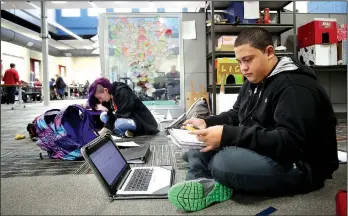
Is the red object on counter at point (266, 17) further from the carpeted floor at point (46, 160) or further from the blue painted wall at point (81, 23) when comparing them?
the blue painted wall at point (81, 23)

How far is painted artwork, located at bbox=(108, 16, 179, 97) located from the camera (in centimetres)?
426

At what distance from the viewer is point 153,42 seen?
436 cm

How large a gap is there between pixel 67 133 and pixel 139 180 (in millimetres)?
851

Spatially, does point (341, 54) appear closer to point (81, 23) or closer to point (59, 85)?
point (81, 23)

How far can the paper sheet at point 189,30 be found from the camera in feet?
13.9

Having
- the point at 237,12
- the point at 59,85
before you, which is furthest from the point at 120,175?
the point at 59,85

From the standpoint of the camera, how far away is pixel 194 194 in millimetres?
1145

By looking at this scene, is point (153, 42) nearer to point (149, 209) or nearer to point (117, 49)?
point (117, 49)

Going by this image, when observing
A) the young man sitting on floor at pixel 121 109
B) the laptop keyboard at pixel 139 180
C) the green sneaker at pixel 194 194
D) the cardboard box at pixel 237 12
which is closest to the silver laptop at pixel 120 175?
the laptop keyboard at pixel 139 180

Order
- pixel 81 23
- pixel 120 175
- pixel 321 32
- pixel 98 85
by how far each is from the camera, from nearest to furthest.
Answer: pixel 120 175
pixel 98 85
pixel 321 32
pixel 81 23

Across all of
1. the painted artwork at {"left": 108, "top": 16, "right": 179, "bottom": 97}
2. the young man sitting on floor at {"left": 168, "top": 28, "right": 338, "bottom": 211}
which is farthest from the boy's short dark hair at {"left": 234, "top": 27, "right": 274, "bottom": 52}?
the painted artwork at {"left": 108, "top": 16, "right": 179, "bottom": 97}

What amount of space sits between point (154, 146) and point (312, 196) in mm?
1419

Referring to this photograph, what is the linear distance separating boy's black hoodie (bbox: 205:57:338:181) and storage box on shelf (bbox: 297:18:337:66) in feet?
9.21

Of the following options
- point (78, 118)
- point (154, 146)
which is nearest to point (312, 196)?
point (154, 146)
